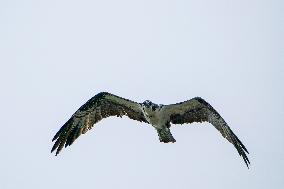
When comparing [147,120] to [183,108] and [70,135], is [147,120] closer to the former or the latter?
[183,108]

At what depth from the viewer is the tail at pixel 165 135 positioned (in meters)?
17.1

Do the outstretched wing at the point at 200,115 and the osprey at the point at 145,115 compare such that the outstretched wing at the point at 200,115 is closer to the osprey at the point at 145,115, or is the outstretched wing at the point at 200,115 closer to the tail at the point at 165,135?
the osprey at the point at 145,115

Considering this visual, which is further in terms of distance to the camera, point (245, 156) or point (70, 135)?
point (70, 135)

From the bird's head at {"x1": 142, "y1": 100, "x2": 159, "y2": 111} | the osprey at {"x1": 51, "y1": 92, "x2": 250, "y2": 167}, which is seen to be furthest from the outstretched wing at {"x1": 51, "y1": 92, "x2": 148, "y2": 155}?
Answer: the bird's head at {"x1": 142, "y1": 100, "x2": 159, "y2": 111}

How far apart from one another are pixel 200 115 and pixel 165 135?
4.41 ft

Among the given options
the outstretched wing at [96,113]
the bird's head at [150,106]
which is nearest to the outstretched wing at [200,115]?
the bird's head at [150,106]

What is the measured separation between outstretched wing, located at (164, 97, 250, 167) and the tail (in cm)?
62

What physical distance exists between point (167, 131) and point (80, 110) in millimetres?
2975

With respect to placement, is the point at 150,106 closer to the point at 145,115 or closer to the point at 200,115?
the point at 145,115

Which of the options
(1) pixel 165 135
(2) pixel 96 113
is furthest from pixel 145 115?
(2) pixel 96 113

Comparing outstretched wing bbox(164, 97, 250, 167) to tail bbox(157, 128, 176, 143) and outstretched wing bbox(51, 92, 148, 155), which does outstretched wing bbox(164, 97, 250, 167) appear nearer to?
tail bbox(157, 128, 176, 143)

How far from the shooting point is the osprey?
17.1 metres

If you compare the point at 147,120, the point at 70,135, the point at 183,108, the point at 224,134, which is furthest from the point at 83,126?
the point at 224,134

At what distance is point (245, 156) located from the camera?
16578mm
